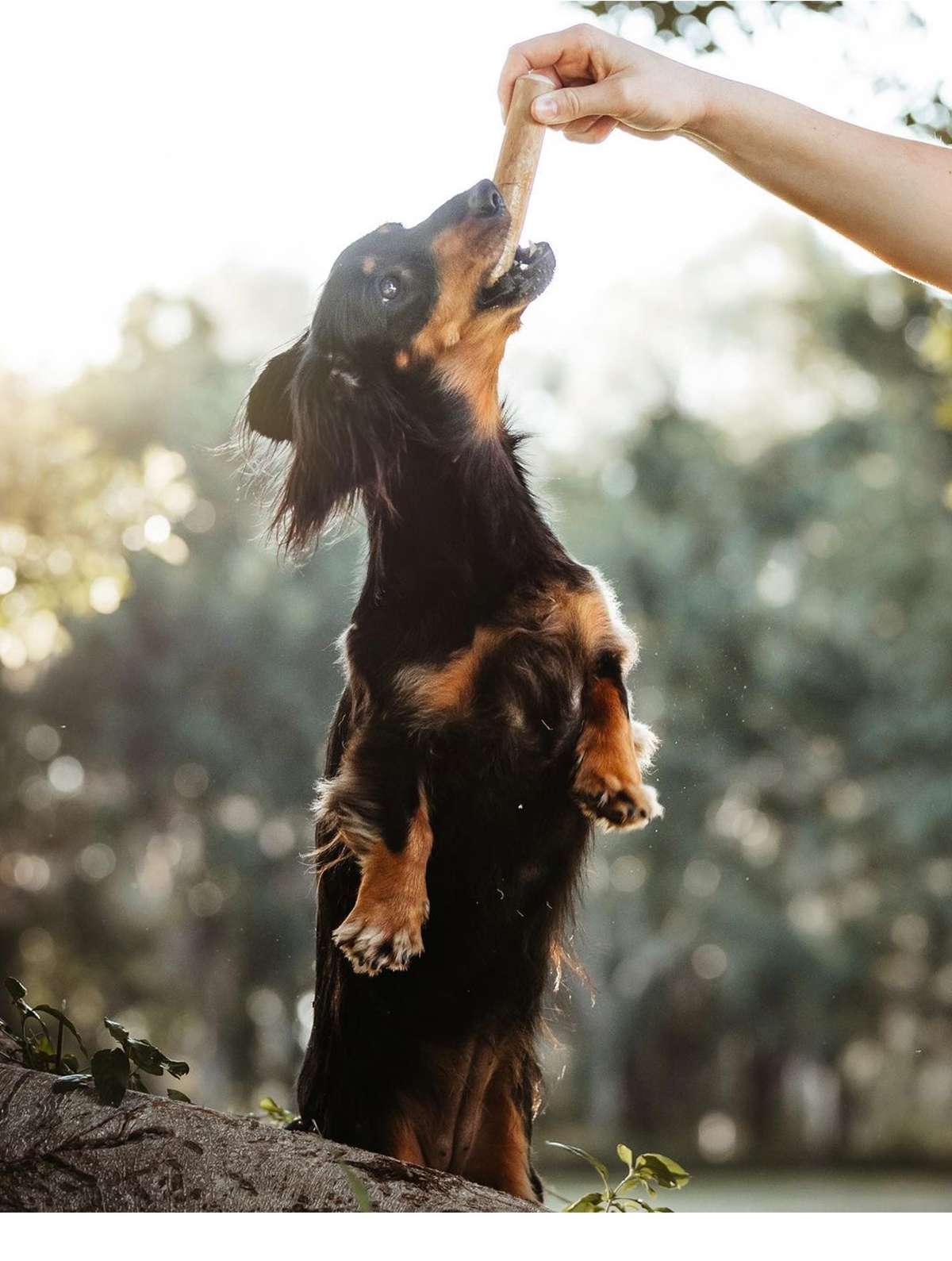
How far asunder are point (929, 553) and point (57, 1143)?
25.5 feet

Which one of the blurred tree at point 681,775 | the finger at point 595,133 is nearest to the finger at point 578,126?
the finger at point 595,133

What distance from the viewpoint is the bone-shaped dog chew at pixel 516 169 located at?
7.05ft

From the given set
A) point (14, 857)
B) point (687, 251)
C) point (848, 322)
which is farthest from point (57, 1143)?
point (848, 322)

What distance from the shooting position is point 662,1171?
225 cm

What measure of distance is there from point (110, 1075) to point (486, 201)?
159cm

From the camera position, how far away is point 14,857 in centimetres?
540

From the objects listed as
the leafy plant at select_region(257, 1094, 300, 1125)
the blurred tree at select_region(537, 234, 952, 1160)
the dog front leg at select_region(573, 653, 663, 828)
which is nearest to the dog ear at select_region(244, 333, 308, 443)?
the dog front leg at select_region(573, 653, 663, 828)

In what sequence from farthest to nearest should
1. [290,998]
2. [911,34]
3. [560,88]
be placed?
[290,998]
[911,34]
[560,88]

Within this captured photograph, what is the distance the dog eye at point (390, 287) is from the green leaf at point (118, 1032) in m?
1.36

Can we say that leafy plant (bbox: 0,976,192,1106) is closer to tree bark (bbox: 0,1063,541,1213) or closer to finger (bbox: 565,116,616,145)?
tree bark (bbox: 0,1063,541,1213)

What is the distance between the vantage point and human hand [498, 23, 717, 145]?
1909 mm

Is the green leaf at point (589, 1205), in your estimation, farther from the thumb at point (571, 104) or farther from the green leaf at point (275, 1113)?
the thumb at point (571, 104)
